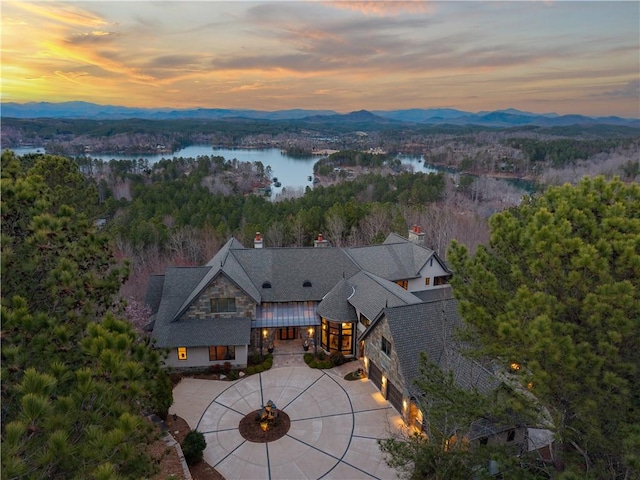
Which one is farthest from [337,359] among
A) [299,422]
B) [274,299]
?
[274,299]

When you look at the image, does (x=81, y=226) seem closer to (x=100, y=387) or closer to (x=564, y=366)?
(x=100, y=387)

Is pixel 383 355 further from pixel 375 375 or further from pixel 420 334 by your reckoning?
pixel 420 334

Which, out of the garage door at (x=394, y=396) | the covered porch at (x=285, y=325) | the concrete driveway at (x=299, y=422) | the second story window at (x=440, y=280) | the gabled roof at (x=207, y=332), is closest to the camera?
the concrete driveway at (x=299, y=422)

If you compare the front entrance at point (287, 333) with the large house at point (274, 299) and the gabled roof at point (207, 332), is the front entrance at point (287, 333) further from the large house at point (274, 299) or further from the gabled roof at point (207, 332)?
the gabled roof at point (207, 332)

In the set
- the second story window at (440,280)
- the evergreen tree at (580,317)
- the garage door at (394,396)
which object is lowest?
the garage door at (394,396)

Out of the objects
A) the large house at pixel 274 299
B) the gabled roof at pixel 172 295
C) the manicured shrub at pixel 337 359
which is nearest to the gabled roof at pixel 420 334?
the large house at pixel 274 299

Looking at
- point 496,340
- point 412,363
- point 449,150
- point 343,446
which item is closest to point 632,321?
point 496,340

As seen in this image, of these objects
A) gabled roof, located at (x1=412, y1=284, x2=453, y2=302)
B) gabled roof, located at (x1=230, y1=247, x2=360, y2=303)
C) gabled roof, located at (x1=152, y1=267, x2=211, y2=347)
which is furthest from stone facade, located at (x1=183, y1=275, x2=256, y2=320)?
gabled roof, located at (x1=412, y1=284, x2=453, y2=302)

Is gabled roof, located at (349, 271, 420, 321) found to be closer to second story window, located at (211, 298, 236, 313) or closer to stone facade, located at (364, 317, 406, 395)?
stone facade, located at (364, 317, 406, 395)
